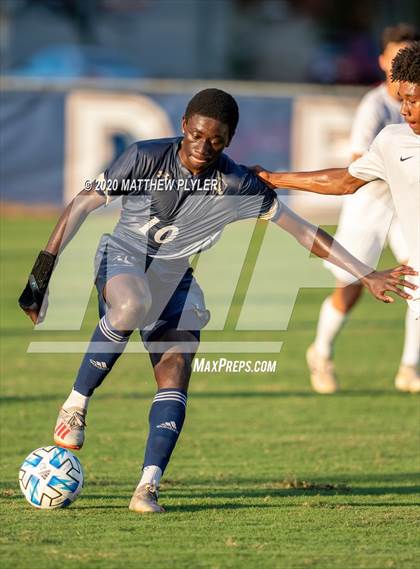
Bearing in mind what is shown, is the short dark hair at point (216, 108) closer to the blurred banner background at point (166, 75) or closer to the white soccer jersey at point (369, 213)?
the white soccer jersey at point (369, 213)

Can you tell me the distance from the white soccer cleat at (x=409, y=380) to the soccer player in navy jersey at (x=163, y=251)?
12.5 ft

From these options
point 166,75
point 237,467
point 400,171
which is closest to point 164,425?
point 237,467

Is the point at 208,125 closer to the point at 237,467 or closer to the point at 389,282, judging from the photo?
the point at 389,282

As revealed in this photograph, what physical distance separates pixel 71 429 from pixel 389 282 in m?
1.79

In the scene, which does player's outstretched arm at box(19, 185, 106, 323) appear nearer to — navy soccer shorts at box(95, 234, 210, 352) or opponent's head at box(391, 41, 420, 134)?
navy soccer shorts at box(95, 234, 210, 352)

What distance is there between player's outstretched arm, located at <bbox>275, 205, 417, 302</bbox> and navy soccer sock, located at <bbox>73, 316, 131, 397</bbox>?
1073mm

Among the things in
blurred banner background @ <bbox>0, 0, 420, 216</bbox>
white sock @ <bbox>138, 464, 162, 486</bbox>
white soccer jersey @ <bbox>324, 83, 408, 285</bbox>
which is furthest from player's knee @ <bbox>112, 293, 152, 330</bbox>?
blurred banner background @ <bbox>0, 0, 420, 216</bbox>

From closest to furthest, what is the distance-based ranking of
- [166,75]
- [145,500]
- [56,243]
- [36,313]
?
[145,500] → [56,243] → [36,313] → [166,75]

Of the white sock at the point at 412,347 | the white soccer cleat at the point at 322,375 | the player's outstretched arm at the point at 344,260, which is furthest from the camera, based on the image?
the white soccer cleat at the point at 322,375

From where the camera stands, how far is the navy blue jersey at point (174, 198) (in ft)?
20.7

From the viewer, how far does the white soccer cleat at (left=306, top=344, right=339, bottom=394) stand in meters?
10.0

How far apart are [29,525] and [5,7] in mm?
34326

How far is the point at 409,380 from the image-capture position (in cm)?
1012

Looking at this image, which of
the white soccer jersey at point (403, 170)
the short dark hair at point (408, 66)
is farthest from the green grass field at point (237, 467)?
the short dark hair at point (408, 66)
